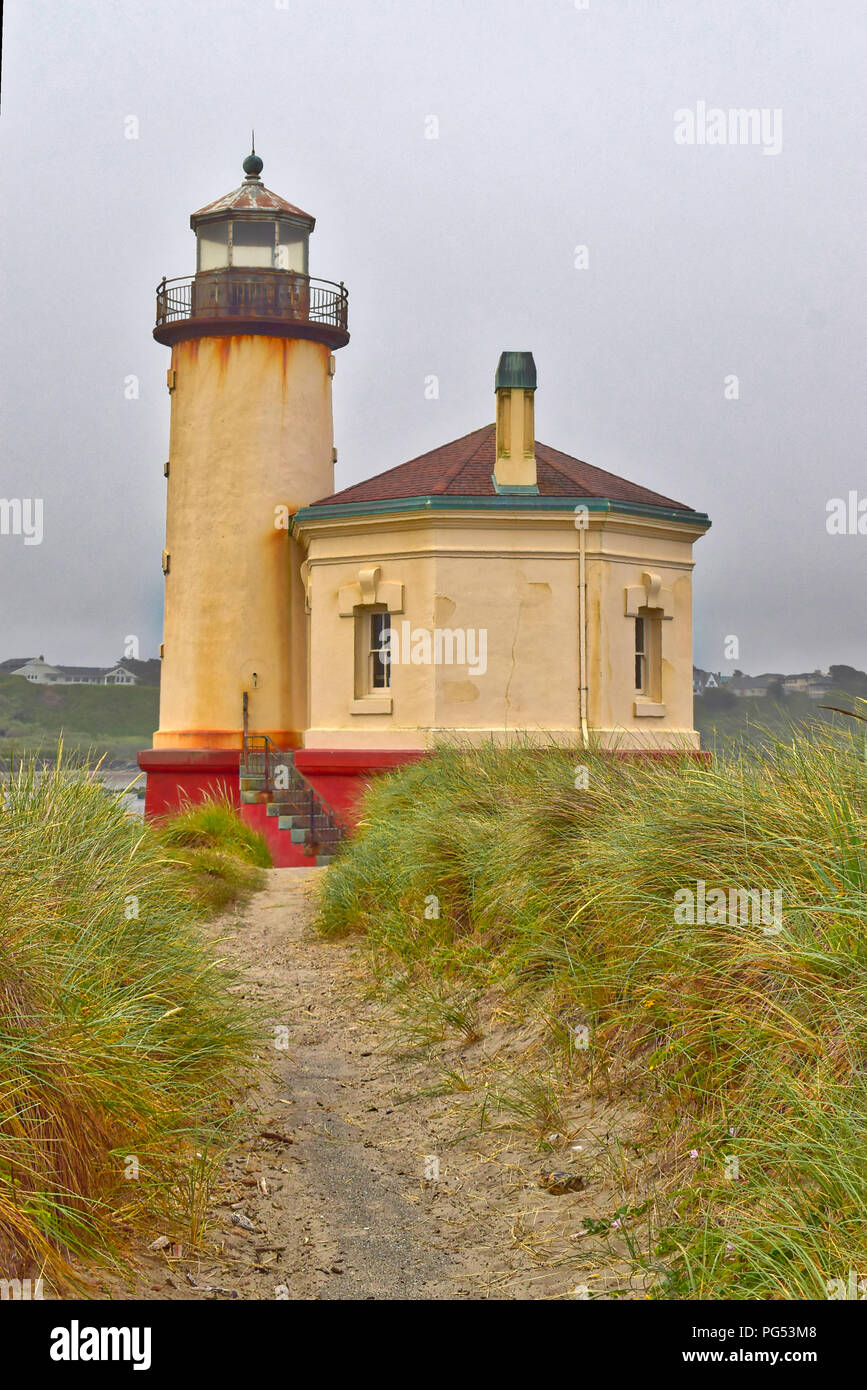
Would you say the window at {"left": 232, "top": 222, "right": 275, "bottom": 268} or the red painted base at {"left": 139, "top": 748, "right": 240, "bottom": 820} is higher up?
the window at {"left": 232, "top": 222, "right": 275, "bottom": 268}

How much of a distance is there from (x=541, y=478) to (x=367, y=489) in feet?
9.66

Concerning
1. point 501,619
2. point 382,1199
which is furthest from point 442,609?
point 382,1199

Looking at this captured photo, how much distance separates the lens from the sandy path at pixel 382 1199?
5211 mm

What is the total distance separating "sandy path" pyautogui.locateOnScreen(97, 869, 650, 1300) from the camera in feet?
17.1

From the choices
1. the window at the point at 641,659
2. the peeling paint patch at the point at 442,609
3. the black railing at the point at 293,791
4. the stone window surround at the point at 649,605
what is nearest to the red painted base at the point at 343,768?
the black railing at the point at 293,791

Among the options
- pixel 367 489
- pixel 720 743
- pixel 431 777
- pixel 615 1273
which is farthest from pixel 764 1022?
pixel 367 489

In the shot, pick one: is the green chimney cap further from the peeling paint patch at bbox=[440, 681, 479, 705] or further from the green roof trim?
the peeling paint patch at bbox=[440, 681, 479, 705]

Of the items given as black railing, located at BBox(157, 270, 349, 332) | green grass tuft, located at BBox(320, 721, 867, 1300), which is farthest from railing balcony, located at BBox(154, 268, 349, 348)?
green grass tuft, located at BBox(320, 721, 867, 1300)

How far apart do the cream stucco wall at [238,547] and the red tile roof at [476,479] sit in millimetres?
2332

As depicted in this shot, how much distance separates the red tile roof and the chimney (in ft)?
0.90

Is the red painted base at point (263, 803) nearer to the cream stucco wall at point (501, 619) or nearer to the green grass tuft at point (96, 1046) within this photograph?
the cream stucco wall at point (501, 619)

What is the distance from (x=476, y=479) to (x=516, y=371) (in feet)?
7.05

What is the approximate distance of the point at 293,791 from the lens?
22.6 meters
